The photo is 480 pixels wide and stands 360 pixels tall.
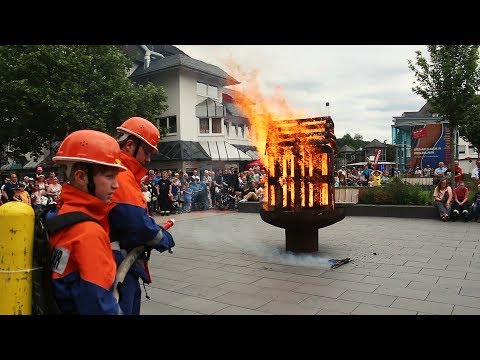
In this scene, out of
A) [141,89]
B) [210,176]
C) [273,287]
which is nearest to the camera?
[273,287]

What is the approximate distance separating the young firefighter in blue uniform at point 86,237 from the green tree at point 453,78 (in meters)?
15.3

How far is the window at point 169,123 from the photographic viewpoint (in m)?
32.6

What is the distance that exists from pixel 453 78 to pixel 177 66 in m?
21.3

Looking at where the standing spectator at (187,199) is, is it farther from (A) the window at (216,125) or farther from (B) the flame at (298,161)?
(A) the window at (216,125)

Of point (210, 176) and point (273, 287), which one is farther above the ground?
point (210, 176)

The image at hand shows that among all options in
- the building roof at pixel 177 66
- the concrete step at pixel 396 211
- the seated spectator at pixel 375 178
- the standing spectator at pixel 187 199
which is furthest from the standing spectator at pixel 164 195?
the building roof at pixel 177 66

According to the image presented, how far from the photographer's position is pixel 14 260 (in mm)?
1882

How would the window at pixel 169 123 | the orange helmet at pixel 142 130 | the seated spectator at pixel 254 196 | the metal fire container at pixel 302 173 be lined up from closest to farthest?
1. the orange helmet at pixel 142 130
2. the metal fire container at pixel 302 173
3. the seated spectator at pixel 254 196
4. the window at pixel 169 123

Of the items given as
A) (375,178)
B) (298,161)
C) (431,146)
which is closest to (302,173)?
(298,161)
